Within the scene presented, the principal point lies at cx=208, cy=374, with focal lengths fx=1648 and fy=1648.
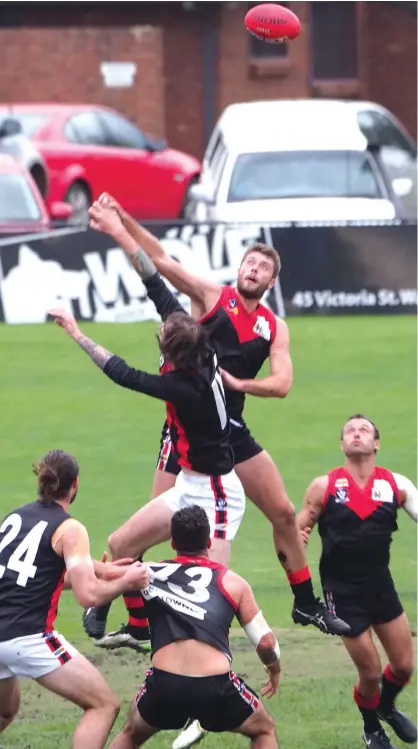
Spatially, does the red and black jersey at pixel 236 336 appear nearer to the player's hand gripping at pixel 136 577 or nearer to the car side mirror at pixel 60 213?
the player's hand gripping at pixel 136 577

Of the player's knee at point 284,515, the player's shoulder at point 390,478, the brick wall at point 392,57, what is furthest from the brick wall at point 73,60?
the player's shoulder at point 390,478

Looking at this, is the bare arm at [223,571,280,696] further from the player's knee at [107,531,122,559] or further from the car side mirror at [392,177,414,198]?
the car side mirror at [392,177,414,198]

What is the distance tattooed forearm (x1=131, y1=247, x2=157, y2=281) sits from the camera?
30.4 ft

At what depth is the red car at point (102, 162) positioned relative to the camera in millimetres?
27875

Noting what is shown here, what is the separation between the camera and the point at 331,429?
17859 mm

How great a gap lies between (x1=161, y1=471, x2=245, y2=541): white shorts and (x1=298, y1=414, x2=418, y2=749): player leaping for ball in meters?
0.53

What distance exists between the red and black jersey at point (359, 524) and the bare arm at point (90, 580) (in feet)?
6.07

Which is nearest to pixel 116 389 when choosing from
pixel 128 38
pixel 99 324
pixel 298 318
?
pixel 99 324

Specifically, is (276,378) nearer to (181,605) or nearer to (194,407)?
(194,407)

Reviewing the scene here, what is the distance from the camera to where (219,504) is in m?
9.13

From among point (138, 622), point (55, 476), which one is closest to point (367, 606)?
point (138, 622)

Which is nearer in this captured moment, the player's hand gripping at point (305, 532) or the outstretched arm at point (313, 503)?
the outstretched arm at point (313, 503)

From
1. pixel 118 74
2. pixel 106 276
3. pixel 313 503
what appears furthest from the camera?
pixel 118 74

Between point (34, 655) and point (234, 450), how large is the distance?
2176 millimetres
